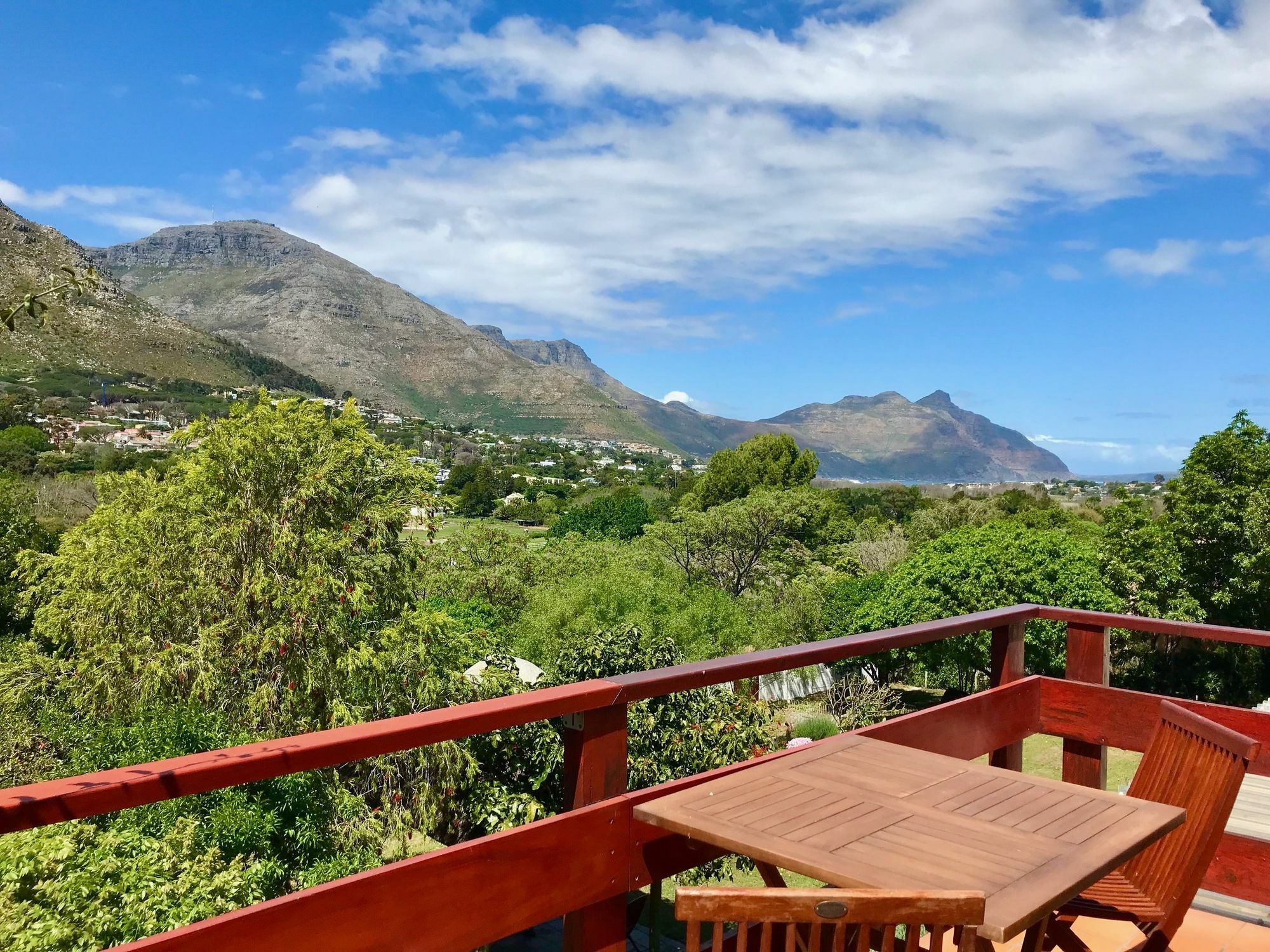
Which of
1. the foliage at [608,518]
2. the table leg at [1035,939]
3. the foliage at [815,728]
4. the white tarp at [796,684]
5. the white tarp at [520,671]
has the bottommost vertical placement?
the white tarp at [796,684]

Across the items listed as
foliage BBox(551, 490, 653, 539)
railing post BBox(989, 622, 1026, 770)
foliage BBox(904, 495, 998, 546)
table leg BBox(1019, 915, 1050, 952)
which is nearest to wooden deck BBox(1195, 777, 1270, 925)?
railing post BBox(989, 622, 1026, 770)

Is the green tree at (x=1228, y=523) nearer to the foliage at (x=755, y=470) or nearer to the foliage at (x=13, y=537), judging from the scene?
the foliage at (x=755, y=470)

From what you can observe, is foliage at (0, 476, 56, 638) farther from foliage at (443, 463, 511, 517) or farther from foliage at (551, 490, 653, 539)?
foliage at (443, 463, 511, 517)

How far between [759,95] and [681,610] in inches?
803

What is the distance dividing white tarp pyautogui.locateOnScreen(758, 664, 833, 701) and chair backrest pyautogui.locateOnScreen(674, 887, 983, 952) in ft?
90.5

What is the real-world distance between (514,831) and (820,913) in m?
0.68

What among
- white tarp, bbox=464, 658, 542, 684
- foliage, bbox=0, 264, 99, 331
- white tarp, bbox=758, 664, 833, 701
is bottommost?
white tarp, bbox=758, 664, 833, 701

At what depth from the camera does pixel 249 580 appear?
13.6 m

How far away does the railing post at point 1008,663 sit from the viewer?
3.32 m

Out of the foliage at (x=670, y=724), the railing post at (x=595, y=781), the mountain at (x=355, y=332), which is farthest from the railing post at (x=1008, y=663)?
the mountain at (x=355, y=332)

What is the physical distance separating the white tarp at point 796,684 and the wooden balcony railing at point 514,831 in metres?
26.1

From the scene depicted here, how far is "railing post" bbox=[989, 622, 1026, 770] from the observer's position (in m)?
3.32

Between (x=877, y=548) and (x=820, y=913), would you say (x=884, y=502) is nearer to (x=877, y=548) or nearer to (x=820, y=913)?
(x=877, y=548)

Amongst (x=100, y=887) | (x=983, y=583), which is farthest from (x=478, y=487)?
(x=100, y=887)
